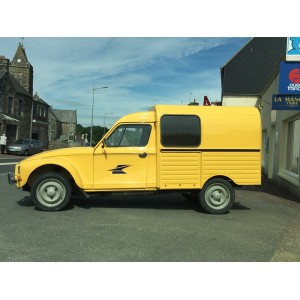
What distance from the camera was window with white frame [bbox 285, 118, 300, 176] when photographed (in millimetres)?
11820

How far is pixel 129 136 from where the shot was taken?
7.75m

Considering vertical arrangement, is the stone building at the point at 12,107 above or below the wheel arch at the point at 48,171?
above

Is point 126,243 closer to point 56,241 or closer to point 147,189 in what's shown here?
point 56,241

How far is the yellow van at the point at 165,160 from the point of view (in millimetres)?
7512

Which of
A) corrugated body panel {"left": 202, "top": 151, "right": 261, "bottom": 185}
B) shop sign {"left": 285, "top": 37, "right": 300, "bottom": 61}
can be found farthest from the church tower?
corrugated body panel {"left": 202, "top": 151, "right": 261, "bottom": 185}

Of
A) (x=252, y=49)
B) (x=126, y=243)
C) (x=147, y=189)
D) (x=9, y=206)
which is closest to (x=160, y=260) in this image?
(x=126, y=243)

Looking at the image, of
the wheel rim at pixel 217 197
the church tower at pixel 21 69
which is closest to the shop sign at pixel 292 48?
the wheel rim at pixel 217 197

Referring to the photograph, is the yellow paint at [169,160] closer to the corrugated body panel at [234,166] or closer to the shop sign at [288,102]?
the corrugated body panel at [234,166]

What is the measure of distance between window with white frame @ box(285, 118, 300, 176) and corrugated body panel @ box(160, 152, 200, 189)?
17.6 ft

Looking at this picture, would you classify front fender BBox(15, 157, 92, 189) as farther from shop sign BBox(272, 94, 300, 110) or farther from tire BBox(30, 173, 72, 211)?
shop sign BBox(272, 94, 300, 110)

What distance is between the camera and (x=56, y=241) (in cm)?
521

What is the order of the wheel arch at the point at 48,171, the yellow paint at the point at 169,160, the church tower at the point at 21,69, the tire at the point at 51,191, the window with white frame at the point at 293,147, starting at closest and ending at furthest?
the tire at the point at 51,191, the yellow paint at the point at 169,160, the wheel arch at the point at 48,171, the window with white frame at the point at 293,147, the church tower at the point at 21,69

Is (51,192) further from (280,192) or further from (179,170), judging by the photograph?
(280,192)

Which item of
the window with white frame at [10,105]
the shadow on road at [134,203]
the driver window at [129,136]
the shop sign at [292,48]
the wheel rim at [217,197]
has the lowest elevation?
the shadow on road at [134,203]
